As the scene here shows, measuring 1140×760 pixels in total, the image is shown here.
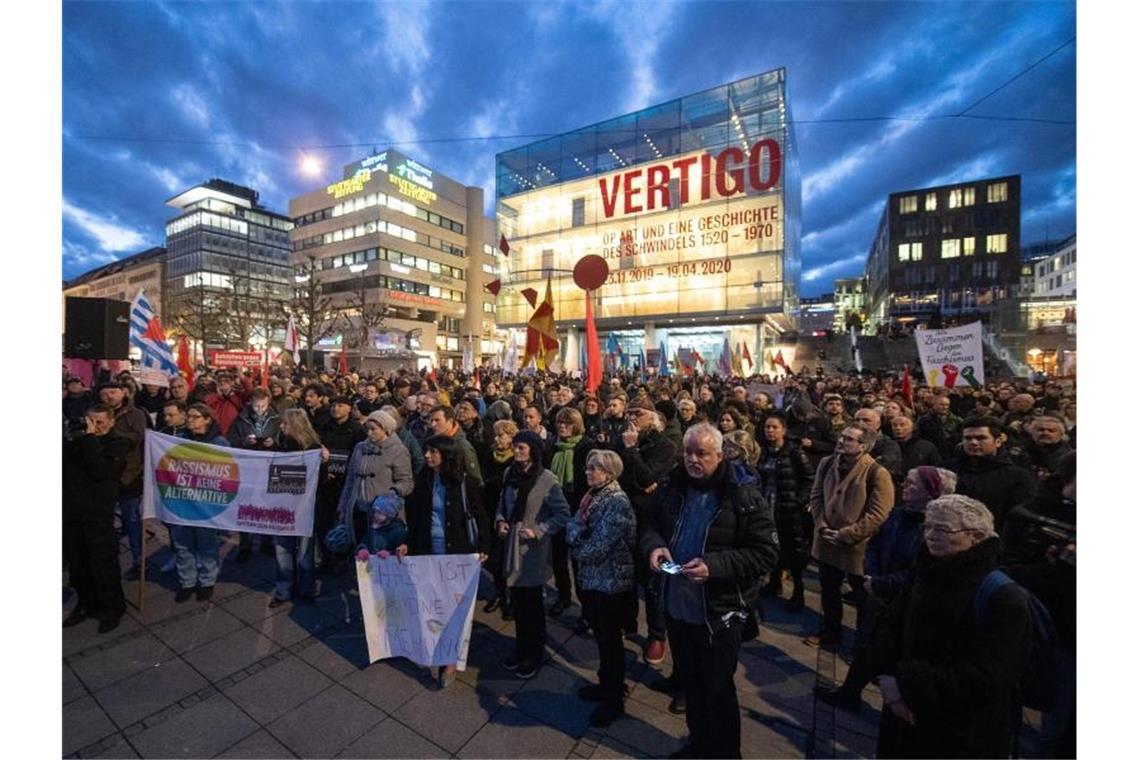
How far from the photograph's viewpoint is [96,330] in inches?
346

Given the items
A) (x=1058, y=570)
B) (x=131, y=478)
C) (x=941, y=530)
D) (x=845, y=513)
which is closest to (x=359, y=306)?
(x=131, y=478)

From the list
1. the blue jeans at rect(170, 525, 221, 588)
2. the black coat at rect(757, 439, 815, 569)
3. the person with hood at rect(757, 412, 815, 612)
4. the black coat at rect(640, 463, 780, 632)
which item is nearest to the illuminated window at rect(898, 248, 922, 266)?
the person with hood at rect(757, 412, 815, 612)

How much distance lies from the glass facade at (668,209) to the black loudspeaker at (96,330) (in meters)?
22.2

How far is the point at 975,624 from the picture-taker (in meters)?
2.01

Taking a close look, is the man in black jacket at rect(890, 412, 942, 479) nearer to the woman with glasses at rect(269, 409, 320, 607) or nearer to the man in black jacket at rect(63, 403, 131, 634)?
the woman with glasses at rect(269, 409, 320, 607)

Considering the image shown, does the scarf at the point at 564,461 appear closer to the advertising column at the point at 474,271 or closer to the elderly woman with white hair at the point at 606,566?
the elderly woman with white hair at the point at 606,566

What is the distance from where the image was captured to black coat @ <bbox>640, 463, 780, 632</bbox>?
262cm

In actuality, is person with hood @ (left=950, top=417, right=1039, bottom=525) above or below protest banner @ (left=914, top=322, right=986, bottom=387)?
below

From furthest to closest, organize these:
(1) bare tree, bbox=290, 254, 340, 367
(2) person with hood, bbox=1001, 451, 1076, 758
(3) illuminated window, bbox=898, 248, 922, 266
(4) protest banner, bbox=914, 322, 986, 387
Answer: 1. (3) illuminated window, bbox=898, 248, 922, 266
2. (1) bare tree, bbox=290, 254, 340, 367
3. (4) protest banner, bbox=914, 322, 986, 387
4. (2) person with hood, bbox=1001, 451, 1076, 758

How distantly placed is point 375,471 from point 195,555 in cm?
240

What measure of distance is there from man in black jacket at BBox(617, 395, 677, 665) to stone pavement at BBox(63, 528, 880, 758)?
0.89ft

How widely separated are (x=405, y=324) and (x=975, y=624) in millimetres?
59518

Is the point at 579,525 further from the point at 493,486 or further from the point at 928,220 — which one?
the point at 928,220
